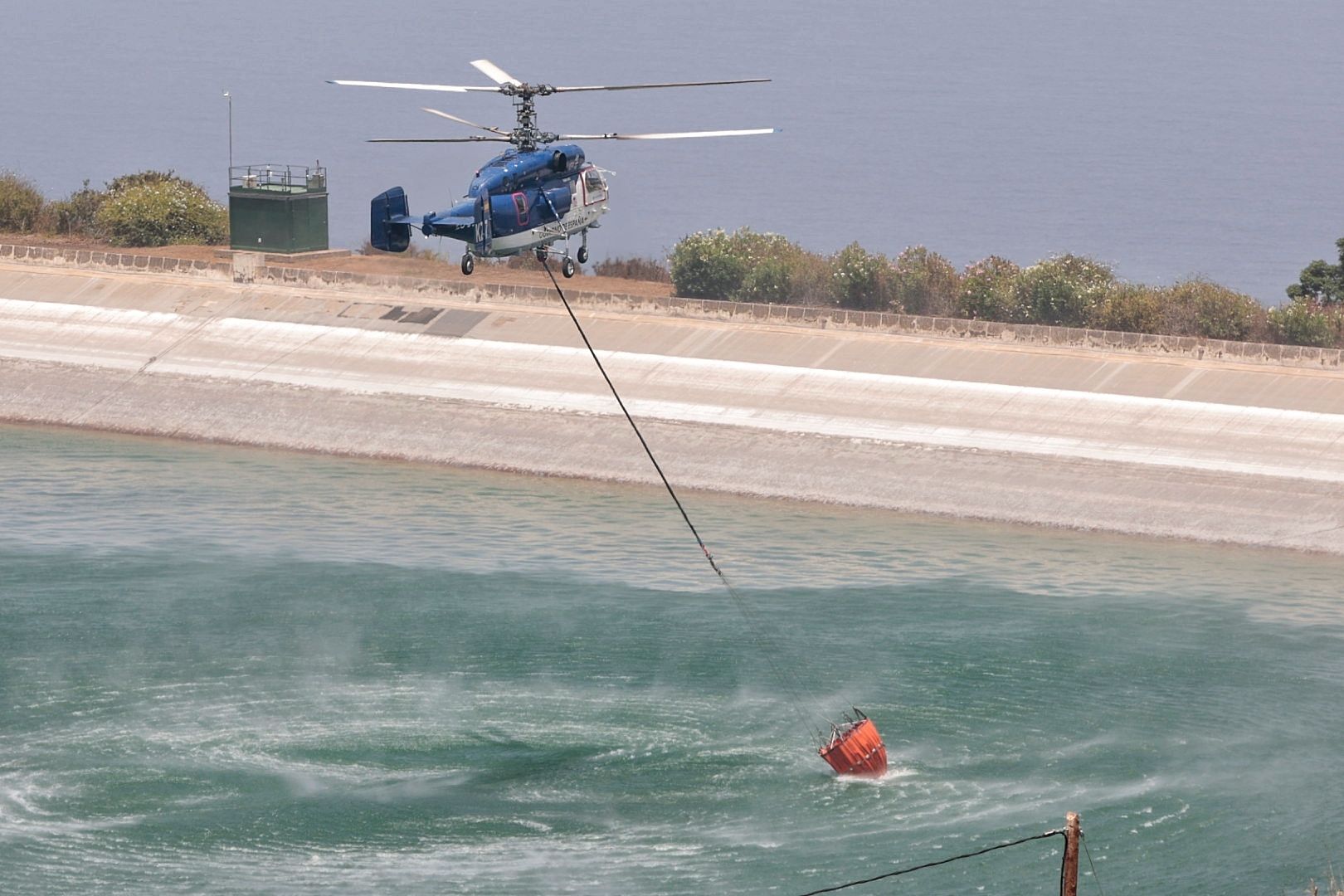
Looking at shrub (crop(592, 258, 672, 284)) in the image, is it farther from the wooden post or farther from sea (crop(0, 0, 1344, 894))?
the wooden post

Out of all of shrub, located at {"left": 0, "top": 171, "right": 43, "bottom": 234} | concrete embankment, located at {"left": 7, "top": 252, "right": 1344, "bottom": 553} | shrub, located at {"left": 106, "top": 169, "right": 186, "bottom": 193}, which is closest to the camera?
concrete embankment, located at {"left": 7, "top": 252, "right": 1344, "bottom": 553}

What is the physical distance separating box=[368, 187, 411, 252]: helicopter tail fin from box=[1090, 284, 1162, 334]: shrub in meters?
39.2

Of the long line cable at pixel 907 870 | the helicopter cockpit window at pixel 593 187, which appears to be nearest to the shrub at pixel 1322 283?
the helicopter cockpit window at pixel 593 187

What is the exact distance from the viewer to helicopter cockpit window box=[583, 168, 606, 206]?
5716cm

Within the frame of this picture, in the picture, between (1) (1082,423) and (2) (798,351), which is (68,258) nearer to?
(2) (798,351)

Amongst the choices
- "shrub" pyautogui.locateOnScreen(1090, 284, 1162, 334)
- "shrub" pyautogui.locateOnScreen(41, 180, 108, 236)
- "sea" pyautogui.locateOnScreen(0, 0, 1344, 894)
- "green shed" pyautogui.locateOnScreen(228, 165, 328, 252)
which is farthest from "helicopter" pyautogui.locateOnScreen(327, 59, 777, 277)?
"shrub" pyautogui.locateOnScreen(41, 180, 108, 236)

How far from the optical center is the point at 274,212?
328 feet

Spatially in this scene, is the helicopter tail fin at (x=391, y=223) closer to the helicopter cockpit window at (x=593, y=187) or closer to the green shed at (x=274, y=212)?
the helicopter cockpit window at (x=593, y=187)

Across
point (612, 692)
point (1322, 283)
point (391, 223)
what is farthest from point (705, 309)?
point (612, 692)

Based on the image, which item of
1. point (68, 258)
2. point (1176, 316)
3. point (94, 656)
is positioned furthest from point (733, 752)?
point (68, 258)

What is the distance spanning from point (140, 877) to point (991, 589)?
28.1 metres

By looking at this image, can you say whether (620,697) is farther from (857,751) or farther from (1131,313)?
(1131,313)

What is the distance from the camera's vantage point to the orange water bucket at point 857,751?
41625mm

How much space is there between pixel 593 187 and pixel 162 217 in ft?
181
